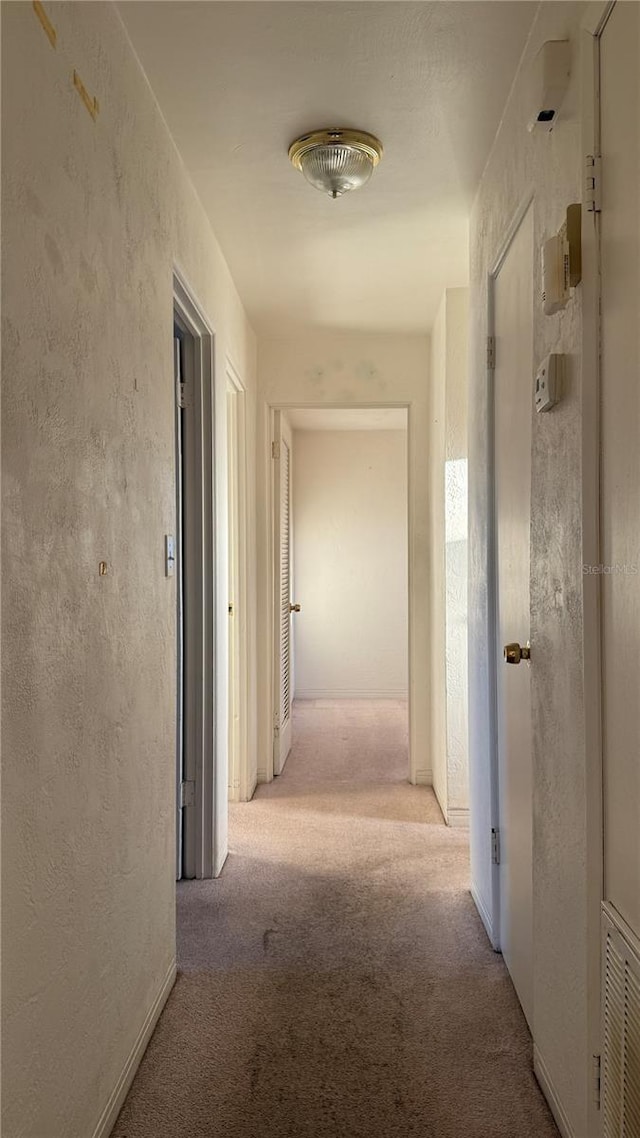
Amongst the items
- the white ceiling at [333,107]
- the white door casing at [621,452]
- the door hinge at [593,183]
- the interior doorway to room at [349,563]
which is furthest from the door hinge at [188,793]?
the interior doorway to room at [349,563]

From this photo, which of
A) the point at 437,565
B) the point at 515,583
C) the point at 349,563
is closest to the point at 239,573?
the point at 437,565

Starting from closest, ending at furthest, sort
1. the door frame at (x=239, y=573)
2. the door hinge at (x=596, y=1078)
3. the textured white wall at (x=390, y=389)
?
1. the door hinge at (x=596, y=1078)
2. the door frame at (x=239, y=573)
3. the textured white wall at (x=390, y=389)

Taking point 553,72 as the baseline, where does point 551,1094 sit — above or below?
below

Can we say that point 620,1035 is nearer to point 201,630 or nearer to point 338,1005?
point 338,1005

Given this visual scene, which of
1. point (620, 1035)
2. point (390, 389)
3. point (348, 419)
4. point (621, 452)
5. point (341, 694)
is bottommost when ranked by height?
point (341, 694)

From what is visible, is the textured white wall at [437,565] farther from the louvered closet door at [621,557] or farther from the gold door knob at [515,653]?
the louvered closet door at [621,557]

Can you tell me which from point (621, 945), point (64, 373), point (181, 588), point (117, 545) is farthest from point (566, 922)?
point (181, 588)

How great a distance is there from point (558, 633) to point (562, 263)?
0.69 metres

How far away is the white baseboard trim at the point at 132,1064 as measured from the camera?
1600mm

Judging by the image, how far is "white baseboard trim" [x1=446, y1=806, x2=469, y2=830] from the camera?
3.60 metres

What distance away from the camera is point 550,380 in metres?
1.58

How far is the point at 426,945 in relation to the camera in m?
2.45

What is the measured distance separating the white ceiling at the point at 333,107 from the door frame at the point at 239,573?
0.86 metres

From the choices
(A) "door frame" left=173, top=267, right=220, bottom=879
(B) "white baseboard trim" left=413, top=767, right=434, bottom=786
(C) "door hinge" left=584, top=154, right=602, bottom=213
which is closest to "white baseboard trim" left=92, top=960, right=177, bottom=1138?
(A) "door frame" left=173, top=267, right=220, bottom=879
